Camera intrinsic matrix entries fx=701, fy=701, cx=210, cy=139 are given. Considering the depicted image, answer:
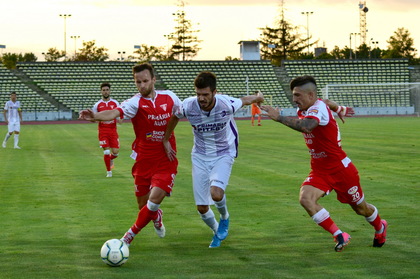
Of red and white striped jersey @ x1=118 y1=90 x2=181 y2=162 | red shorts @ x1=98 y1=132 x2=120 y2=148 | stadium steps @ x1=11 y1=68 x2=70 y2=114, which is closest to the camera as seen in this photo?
red and white striped jersey @ x1=118 y1=90 x2=181 y2=162

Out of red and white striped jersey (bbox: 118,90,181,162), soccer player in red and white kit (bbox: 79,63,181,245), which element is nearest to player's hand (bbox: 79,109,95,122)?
soccer player in red and white kit (bbox: 79,63,181,245)

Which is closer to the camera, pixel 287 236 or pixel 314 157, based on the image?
pixel 314 157

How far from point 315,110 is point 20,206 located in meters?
6.28

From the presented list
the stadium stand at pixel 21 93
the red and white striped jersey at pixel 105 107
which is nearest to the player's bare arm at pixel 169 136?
the red and white striped jersey at pixel 105 107

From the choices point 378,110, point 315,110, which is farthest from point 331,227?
point 378,110

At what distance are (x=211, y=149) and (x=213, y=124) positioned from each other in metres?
0.31

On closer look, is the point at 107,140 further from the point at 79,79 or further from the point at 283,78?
the point at 283,78

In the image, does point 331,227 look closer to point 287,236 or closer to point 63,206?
point 287,236

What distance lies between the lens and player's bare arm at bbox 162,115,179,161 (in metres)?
8.38

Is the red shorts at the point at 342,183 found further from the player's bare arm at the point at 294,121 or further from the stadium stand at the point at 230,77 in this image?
the stadium stand at the point at 230,77

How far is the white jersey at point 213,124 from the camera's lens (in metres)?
8.33

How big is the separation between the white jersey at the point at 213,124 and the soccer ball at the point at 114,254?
1.66m

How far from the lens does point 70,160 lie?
70.8 feet

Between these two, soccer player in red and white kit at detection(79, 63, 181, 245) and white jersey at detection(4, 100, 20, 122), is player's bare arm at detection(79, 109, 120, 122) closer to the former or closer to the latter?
soccer player in red and white kit at detection(79, 63, 181, 245)
